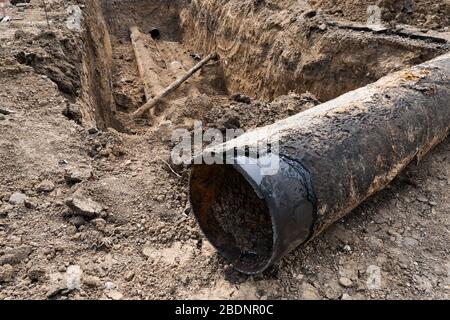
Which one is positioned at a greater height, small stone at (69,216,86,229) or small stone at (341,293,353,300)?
small stone at (69,216,86,229)

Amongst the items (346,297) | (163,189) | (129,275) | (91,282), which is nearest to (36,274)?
(91,282)

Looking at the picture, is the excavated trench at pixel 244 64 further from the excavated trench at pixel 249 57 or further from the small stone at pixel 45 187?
the small stone at pixel 45 187

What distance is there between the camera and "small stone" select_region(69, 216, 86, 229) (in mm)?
2778

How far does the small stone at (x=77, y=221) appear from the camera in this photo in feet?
9.11

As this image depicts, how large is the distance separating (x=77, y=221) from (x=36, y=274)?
50cm

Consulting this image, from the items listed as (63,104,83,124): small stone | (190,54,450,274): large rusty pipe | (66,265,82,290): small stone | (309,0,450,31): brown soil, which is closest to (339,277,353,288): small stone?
(190,54,450,274): large rusty pipe

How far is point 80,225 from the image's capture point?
2.79 m

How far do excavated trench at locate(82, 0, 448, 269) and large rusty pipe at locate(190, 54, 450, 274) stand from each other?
0.05ft

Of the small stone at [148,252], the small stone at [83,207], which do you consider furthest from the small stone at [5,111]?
the small stone at [148,252]

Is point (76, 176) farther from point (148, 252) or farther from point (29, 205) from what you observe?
point (148, 252)

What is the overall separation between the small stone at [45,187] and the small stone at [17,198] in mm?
131

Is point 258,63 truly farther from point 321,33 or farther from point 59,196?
point 59,196

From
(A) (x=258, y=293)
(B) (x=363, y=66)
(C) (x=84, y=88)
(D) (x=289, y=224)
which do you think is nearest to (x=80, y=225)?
(A) (x=258, y=293)

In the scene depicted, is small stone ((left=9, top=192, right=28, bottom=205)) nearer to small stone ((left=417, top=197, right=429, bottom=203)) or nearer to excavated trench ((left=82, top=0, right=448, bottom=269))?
excavated trench ((left=82, top=0, right=448, bottom=269))
